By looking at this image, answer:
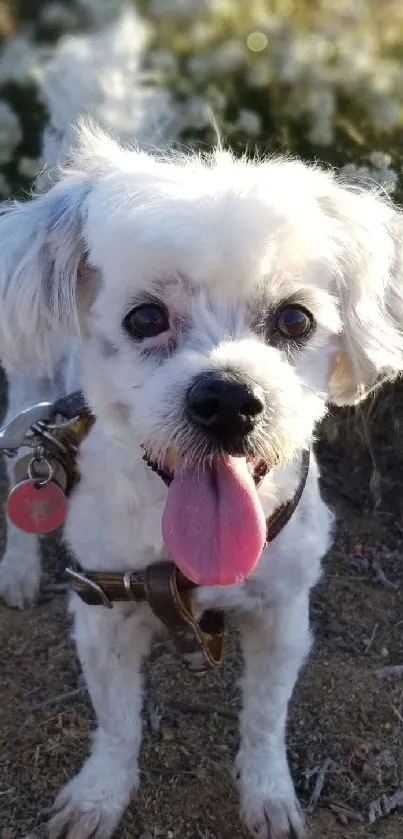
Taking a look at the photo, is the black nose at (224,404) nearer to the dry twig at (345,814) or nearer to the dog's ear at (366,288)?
the dog's ear at (366,288)

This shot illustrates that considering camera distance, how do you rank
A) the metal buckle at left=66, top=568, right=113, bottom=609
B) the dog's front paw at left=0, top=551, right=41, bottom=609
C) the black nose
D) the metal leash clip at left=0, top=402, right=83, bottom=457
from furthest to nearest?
the dog's front paw at left=0, top=551, right=41, bottom=609, the metal leash clip at left=0, top=402, right=83, bottom=457, the metal buckle at left=66, top=568, right=113, bottom=609, the black nose

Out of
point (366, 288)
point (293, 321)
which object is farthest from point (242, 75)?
point (293, 321)

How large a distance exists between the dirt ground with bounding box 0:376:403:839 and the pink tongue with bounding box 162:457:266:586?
0.89 m

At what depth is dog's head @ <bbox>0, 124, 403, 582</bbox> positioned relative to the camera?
155cm

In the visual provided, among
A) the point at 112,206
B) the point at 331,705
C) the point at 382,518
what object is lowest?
the point at 331,705

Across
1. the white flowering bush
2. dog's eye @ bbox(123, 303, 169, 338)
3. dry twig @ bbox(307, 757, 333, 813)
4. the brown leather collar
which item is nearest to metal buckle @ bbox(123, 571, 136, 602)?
the brown leather collar

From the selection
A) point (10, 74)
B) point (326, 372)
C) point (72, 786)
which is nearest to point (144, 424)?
point (326, 372)

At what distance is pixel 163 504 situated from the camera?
1813 mm

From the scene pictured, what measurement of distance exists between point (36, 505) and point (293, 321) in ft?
2.63

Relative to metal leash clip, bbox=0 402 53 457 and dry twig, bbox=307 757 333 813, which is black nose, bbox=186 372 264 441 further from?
dry twig, bbox=307 757 333 813

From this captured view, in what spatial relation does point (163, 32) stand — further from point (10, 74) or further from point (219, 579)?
point (219, 579)

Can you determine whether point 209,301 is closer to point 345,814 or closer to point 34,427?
point 34,427

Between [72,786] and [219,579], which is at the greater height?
[219,579]

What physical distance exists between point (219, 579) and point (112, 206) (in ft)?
2.50
